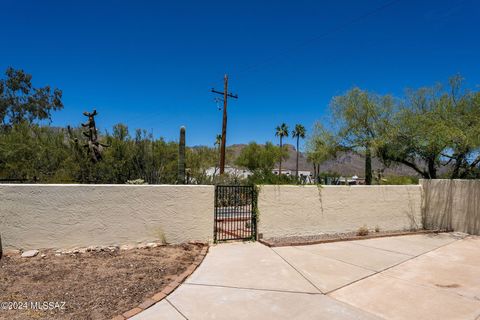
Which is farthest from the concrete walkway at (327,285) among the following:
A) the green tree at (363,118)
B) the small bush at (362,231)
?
the green tree at (363,118)

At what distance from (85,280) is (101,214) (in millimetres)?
2008

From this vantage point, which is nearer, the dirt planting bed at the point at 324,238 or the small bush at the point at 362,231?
the dirt planting bed at the point at 324,238

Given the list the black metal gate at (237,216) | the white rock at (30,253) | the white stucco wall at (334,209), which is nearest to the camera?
the white rock at (30,253)

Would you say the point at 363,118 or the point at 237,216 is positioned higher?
the point at 363,118

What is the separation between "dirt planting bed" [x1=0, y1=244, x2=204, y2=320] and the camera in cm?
452

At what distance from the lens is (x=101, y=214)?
7.34 meters

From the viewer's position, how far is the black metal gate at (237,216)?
348 inches

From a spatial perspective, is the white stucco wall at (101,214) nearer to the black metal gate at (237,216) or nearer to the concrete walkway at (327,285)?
the black metal gate at (237,216)

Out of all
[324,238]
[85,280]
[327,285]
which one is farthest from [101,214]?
[324,238]

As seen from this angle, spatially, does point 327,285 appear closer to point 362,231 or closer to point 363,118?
point 362,231

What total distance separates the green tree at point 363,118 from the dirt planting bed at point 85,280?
9.22 m

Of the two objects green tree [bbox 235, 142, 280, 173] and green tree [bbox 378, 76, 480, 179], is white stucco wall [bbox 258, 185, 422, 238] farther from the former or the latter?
green tree [bbox 235, 142, 280, 173]

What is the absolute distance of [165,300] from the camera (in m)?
4.84

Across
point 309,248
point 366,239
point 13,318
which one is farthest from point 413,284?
point 13,318
